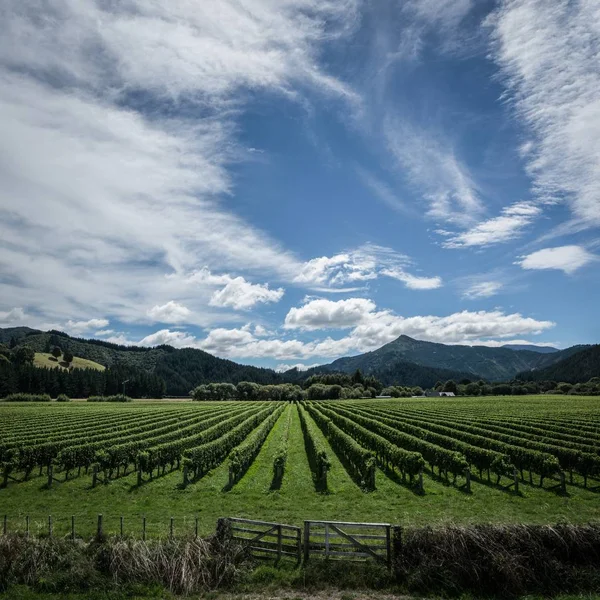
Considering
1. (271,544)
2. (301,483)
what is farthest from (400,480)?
(271,544)

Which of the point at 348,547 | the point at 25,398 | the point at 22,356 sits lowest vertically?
the point at 25,398

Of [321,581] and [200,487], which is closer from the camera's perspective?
[321,581]

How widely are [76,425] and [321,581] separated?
55246 mm

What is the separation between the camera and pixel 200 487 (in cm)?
2858

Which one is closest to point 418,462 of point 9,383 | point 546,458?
point 546,458

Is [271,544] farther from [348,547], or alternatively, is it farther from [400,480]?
[400,480]

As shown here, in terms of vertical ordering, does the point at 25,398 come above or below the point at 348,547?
below

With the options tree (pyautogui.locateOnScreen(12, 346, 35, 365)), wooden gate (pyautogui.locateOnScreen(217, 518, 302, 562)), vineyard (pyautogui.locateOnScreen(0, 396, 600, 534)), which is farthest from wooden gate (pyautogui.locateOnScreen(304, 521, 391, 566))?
tree (pyautogui.locateOnScreen(12, 346, 35, 365))

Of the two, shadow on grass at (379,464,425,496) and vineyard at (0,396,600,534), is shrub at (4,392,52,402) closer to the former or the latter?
vineyard at (0,396,600,534)

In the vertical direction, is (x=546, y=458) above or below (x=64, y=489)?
above

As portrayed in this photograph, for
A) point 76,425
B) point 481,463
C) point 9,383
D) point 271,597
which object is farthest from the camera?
point 9,383

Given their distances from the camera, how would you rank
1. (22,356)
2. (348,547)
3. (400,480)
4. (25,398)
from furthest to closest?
(22,356) < (25,398) < (400,480) < (348,547)

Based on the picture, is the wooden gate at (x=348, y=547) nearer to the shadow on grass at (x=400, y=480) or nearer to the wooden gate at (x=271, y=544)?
the wooden gate at (x=271, y=544)

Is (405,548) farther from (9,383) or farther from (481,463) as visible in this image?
(9,383)
